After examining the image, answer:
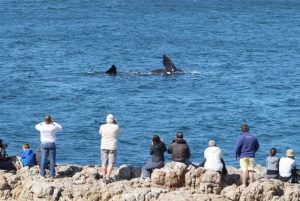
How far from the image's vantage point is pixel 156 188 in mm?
27141

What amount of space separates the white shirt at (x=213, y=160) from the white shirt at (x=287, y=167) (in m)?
1.90

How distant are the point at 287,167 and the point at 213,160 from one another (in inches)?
86.6

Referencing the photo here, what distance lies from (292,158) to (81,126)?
3492 centimetres

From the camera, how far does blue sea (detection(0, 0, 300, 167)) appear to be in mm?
62062

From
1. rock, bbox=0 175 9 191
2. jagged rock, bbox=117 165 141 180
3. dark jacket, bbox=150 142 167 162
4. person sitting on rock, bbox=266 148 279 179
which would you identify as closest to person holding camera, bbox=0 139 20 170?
rock, bbox=0 175 9 191

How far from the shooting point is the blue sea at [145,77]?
6206cm

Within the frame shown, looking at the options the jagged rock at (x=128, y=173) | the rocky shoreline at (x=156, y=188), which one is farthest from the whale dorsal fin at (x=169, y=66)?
the rocky shoreline at (x=156, y=188)

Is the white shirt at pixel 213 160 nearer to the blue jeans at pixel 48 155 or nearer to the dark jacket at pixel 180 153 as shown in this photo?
the dark jacket at pixel 180 153

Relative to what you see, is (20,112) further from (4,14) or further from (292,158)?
(4,14)

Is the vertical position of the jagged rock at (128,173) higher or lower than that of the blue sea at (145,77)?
lower

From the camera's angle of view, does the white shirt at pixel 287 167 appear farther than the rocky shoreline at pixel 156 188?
Yes

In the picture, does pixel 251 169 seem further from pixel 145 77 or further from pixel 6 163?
pixel 145 77

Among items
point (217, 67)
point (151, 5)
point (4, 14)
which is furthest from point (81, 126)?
point (151, 5)

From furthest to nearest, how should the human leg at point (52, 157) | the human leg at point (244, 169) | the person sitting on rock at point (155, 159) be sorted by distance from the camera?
the human leg at point (52, 157)
the person sitting on rock at point (155, 159)
the human leg at point (244, 169)
